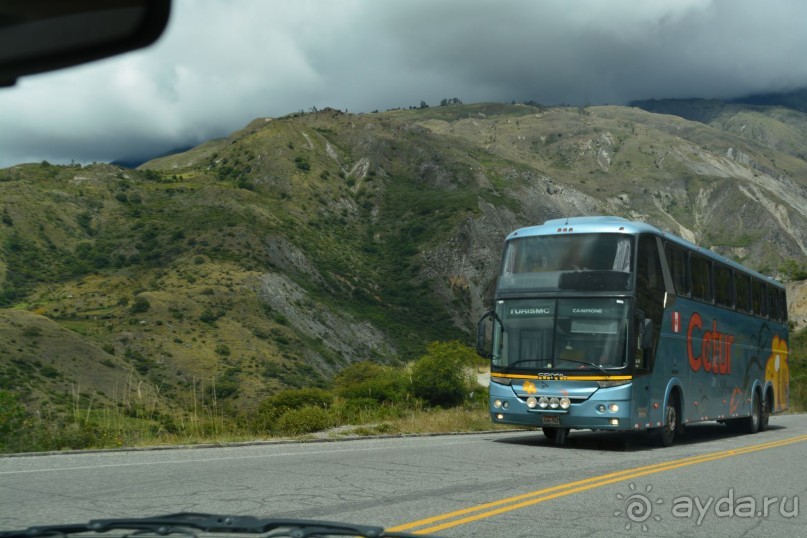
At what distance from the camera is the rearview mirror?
304 cm

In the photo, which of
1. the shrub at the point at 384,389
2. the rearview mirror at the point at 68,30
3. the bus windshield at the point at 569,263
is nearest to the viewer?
the rearview mirror at the point at 68,30

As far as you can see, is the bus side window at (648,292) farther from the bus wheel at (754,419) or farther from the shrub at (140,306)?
the shrub at (140,306)

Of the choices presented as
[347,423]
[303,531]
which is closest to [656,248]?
[347,423]

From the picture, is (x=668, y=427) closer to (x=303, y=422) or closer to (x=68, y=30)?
(x=303, y=422)

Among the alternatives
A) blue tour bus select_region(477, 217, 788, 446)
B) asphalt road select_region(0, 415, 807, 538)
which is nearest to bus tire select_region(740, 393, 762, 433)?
blue tour bus select_region(477, 217, 788, 446)

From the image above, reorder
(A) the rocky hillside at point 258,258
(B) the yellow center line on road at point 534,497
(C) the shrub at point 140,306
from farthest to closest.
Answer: (C) the shrub at point 140,306 < (A) the rocky hillside at point 258,258 < (B) the yellow center line on road at point 534,497

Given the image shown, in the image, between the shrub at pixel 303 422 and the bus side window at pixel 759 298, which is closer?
the shrub at pixel 303 422

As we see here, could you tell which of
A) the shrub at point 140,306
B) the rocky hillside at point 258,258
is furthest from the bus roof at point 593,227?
the shrub at point 140,306

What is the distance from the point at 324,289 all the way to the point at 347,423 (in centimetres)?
7917

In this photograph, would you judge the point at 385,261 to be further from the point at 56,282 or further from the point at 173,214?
the point at 56,282

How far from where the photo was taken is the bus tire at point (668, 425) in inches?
727

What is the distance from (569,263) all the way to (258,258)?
254 feet

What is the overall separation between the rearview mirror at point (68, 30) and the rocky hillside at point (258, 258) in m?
32.3

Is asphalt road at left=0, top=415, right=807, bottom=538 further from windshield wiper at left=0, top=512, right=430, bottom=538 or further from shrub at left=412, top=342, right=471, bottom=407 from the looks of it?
shrub at left=412, top=342, right=471, bottom=407
